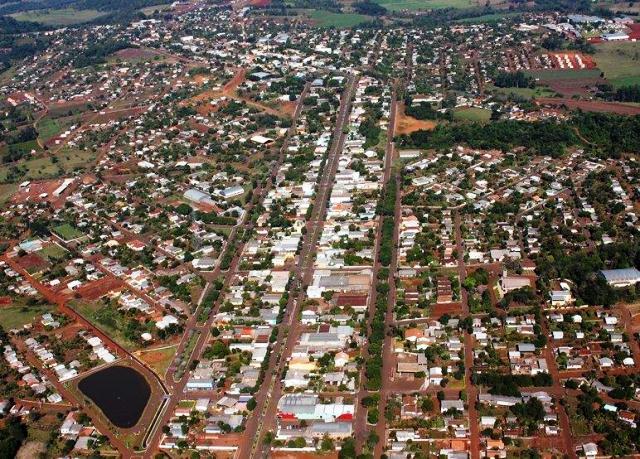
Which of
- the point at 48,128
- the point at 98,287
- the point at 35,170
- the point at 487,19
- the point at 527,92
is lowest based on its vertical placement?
the point at 48,128

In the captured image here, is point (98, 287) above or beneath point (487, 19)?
beneath

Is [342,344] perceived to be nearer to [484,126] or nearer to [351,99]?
[484,126]

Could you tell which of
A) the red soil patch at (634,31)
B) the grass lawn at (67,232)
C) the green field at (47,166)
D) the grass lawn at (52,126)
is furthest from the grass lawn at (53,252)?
the red soil patch at (634,31)

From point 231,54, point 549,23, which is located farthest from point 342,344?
point 549,23

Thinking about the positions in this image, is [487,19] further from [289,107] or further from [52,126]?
[52,126]

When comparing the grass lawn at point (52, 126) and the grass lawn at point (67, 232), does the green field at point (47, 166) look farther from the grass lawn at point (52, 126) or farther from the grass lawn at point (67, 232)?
the grass lawn at point (67, 232)

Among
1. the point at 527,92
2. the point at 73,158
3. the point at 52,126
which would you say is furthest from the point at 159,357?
the point at 527,92
